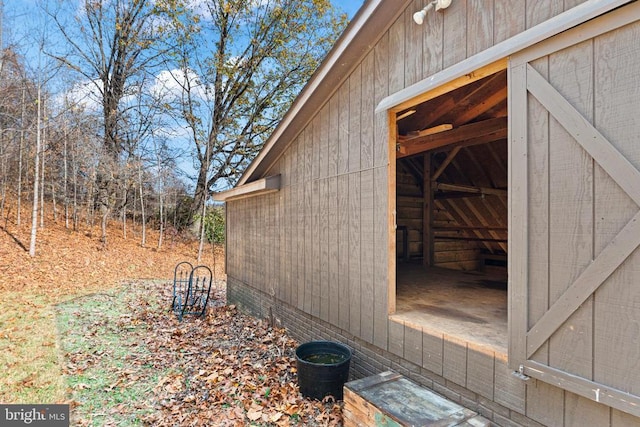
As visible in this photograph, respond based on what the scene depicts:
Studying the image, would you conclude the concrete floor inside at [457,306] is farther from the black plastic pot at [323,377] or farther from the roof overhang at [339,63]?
the roof overhang at [339,63]

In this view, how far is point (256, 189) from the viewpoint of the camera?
18.5 ft

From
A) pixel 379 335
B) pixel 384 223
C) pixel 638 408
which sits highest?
pixel 384 223

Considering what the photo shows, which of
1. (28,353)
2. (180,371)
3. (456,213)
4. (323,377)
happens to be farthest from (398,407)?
(456,213)

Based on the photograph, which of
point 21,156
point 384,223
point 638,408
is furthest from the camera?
point 21,156

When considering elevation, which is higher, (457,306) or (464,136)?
(464,136)

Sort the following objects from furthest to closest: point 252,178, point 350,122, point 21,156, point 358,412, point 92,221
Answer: point 92,221, point 21,156, point 252,178, point 350,122, point 358,412

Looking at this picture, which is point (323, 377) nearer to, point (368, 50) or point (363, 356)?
point (363, 356)

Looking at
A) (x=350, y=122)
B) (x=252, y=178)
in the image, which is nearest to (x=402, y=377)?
(x=350, y=122)

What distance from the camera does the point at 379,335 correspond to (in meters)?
3.19

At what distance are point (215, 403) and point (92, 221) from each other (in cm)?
1137

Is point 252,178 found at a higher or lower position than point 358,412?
higher

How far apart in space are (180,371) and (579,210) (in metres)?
4.32

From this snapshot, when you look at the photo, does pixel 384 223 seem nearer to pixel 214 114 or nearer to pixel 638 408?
pixel 638 408

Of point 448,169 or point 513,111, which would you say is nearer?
point 513,111
